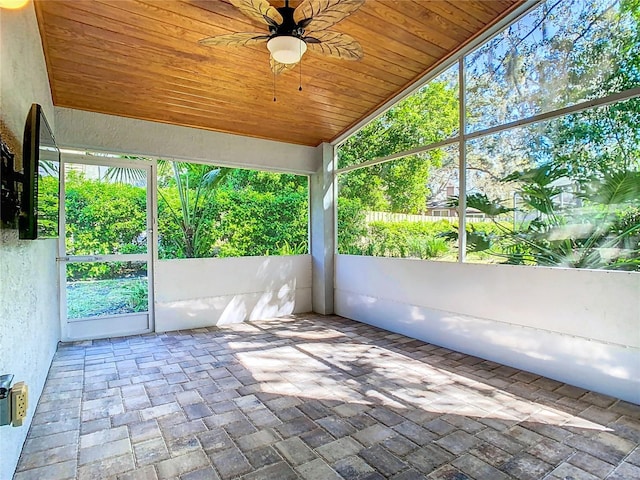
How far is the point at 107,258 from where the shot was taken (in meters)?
4.46

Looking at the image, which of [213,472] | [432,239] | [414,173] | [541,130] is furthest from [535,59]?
[213,472]

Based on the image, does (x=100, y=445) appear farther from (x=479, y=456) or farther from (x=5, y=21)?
(x=5, y=21)

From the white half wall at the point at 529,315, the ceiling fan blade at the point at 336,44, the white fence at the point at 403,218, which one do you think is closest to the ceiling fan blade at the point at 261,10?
the ceiling fan blade at the point at 336,44

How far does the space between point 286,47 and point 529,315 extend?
2979 mm

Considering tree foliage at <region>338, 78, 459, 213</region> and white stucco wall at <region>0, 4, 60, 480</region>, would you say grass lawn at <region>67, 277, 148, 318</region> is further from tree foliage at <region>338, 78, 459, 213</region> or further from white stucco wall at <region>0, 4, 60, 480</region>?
tree foliage at <region>338, 78, 459, 213</region>

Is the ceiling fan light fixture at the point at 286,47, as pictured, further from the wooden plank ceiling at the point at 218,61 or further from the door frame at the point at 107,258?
the door frame at the point at 107,258

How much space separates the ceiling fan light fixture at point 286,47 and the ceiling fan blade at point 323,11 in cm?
12

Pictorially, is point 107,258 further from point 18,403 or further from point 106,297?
point 18,403

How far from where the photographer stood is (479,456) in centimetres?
209

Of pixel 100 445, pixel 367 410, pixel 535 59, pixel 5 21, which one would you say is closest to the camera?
pixel 5 21

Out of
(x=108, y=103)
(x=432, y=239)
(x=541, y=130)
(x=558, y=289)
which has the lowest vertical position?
(x=558, y=289)

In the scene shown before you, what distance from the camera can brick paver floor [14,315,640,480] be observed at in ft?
6.60

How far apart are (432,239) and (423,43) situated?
2.05 meters

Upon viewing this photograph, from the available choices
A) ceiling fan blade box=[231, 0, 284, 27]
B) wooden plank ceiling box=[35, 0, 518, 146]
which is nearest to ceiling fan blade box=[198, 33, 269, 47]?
ceiling fan blade box=[231, 0, 284, 27]
